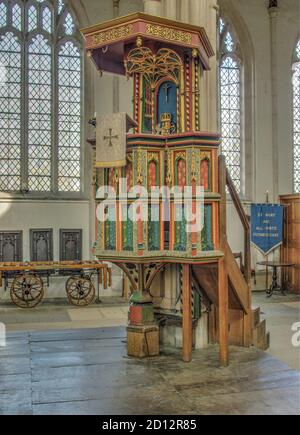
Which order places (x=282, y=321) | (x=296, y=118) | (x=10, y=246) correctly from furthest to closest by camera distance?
(x=296, y=118)
(x=10, y=246)
(x=282, y=321)

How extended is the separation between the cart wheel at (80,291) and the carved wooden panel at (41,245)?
2.83 ft

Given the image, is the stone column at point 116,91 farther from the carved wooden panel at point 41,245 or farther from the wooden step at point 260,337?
the wooden step at point 260,337

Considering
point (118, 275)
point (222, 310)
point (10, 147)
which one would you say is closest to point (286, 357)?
point (222, 310)

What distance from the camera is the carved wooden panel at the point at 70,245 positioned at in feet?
32.2

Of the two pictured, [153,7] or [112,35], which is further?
[153,7]

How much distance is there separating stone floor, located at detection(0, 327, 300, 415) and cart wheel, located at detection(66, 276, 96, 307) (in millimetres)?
4069

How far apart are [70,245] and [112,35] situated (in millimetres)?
5897

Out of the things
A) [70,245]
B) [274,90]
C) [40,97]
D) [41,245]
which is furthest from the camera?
[274,90]

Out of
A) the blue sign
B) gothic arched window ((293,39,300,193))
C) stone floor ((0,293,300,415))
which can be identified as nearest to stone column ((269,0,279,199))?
gothic arched window ((293,39,300,193))

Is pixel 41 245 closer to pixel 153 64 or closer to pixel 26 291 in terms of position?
pixel 26 291

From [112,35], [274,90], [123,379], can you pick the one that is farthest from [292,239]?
[123,379]

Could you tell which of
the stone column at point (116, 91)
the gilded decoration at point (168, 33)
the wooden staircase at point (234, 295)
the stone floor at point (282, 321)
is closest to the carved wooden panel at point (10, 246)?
the stone column at point (116, 91)

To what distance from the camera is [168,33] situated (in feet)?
14.5

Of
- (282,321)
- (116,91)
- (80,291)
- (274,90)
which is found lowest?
(282,321)
